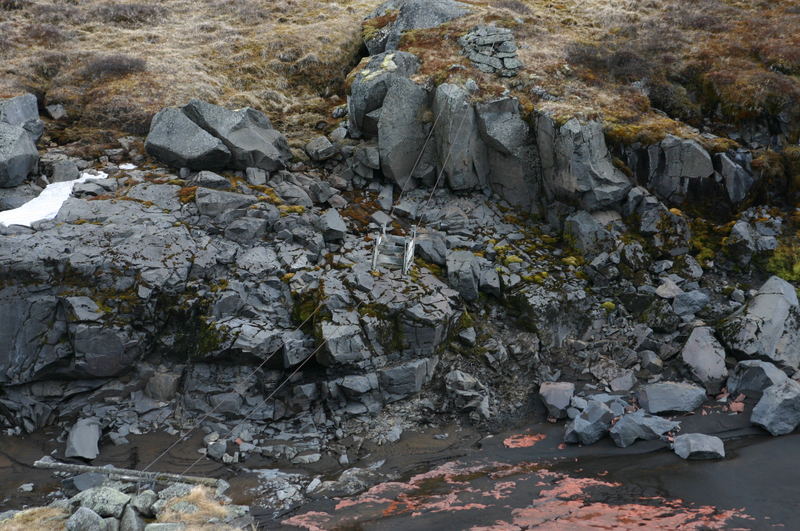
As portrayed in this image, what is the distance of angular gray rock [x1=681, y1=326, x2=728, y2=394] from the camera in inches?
599

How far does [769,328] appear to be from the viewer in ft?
51.8

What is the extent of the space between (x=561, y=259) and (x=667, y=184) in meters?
4.65

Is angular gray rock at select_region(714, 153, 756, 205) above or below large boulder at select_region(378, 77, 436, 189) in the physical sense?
below

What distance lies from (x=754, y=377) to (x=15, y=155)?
21929 mm

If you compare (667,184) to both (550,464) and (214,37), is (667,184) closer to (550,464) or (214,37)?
(550,464)

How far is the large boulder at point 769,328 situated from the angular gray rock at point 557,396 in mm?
4861

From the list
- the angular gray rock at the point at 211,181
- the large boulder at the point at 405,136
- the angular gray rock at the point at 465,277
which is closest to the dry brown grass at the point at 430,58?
the large boulder at the point at 405,136

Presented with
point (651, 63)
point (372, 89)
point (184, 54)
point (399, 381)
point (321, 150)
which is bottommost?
point (399, 381)

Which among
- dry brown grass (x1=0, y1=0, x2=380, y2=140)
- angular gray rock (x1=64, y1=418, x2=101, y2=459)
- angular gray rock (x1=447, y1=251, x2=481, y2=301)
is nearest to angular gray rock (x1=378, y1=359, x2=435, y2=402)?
angular gray rock (x1=447, y1=251, x2=481, y2=301)

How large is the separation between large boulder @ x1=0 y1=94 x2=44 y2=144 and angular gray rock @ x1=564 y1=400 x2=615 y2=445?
63.8 feet

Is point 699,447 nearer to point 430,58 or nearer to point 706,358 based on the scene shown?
point 706,358

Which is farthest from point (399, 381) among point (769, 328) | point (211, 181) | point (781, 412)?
point (769, 328)

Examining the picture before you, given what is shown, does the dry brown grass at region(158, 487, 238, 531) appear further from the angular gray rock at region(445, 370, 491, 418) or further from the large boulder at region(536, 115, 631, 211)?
the large boulder at region(536, 115, 631, 211)

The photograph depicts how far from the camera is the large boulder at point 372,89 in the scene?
21.2 metres
